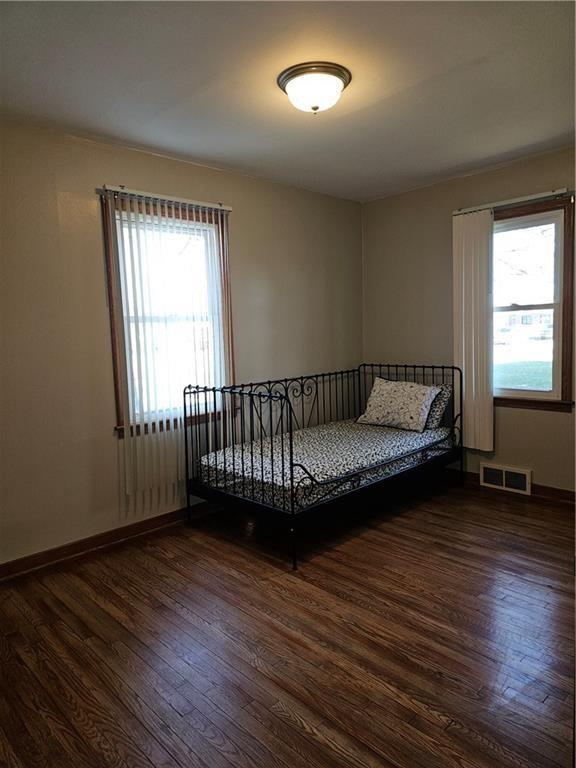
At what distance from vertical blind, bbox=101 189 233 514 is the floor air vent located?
2279 mm

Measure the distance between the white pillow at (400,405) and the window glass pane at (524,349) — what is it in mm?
561

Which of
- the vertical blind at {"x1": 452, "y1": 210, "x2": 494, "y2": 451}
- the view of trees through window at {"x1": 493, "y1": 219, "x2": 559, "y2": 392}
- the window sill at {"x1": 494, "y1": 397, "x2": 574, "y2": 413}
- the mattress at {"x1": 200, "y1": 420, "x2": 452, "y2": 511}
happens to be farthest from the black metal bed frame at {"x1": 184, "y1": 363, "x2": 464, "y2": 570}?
the view of trees through window at {"x1": 493, "y1": 219, "x2": 559, "y2": 392}

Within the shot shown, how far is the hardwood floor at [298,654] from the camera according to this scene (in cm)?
163

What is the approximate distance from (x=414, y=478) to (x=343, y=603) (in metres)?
1.44

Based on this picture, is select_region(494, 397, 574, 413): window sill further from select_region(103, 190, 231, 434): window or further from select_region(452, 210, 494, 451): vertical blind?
select_region(103, 190, 231, 434): window

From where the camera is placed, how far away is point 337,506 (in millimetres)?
3051

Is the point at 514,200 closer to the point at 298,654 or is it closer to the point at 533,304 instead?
the point at 533,304

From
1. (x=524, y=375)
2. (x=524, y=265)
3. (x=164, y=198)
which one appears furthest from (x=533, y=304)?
(x=164, y=198)

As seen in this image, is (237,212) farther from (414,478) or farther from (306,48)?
(414,478)

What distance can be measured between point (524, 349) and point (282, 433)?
2.18 metres

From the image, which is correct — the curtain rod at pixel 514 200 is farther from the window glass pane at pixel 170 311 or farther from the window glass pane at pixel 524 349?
the window glass pane at pixel 170 311

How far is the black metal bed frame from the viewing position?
2.97 metres

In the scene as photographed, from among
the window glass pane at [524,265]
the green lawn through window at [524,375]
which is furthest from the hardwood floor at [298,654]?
the window glass pane at [524,265]

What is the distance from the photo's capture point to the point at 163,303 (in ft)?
11.0
